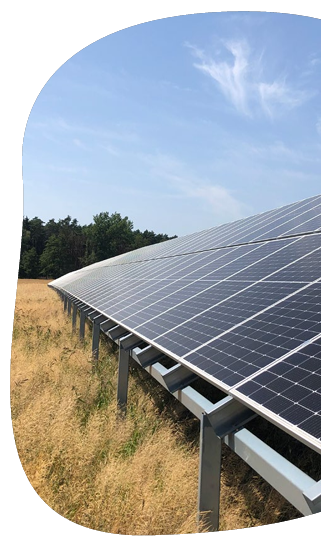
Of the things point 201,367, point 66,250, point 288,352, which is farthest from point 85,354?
point 66,250

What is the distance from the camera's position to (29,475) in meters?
7.11

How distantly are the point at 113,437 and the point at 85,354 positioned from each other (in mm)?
7079

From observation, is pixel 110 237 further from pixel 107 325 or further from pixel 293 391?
pixel 293 391

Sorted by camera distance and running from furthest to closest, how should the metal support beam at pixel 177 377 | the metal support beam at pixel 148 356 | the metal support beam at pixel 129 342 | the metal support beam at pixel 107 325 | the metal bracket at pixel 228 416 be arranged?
1. the metal support beam at pixel 107 325
2. the metal support beam at pixel 129 342
3. the metal support beam at pixel 148 356
4. the metal support beam at pixel 177 377
5. the metal bracket at pixel 228 416

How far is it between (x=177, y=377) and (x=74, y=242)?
109 meters

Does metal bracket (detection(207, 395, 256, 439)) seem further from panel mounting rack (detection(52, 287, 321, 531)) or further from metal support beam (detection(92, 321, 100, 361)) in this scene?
metal support beam (detection(92, 321, 100, 361))

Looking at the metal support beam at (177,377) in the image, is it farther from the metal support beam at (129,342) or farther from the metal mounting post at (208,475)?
the metal support beam at (129,342)

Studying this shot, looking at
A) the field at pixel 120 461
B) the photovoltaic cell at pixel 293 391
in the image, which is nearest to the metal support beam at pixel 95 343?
the field at pixel 120 461

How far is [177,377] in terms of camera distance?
7.04m

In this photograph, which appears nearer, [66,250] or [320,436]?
[320,436]

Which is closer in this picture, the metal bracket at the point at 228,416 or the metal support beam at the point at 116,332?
the metal bracket at the point at 228,416

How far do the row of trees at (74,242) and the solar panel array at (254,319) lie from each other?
8200 cm

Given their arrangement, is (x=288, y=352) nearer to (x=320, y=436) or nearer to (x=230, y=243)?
(x=320, y=436)

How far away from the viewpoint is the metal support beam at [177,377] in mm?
6957
